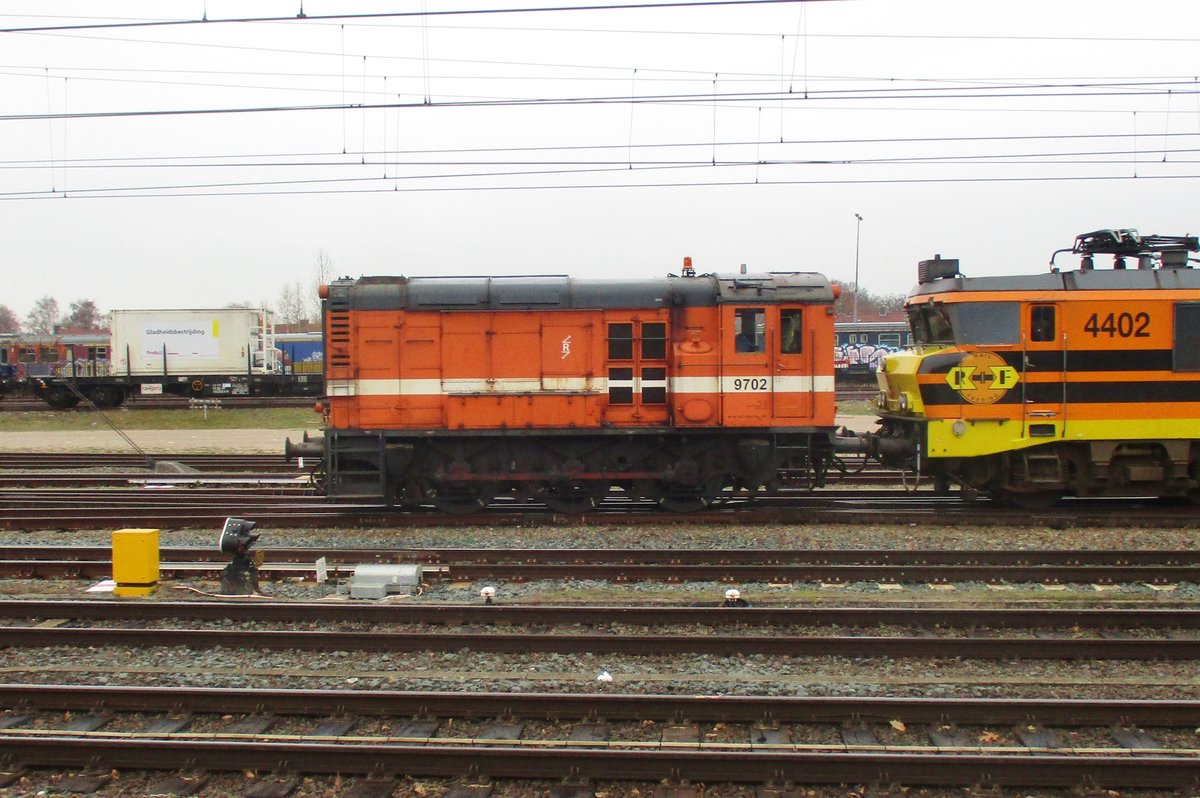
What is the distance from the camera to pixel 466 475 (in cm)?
1391

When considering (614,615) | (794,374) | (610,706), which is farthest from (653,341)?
(610,706)

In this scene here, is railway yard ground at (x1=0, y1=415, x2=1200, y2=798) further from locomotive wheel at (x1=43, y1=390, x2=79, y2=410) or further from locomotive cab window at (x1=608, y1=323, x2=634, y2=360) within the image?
locomotive wheel at (x1=43, y1=390, x2=79, y2=410)

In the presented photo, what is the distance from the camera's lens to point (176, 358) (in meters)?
37.0

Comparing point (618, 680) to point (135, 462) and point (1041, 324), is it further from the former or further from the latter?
point (135, 462)

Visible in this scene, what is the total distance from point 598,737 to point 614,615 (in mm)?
2467

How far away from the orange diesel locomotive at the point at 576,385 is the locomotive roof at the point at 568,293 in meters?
0.02

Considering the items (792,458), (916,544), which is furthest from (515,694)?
(792,458)

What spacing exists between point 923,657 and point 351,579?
610 centimetres

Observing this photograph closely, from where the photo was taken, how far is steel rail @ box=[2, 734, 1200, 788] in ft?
18.0

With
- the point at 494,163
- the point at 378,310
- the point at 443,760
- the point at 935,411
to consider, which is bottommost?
the point at 443,760

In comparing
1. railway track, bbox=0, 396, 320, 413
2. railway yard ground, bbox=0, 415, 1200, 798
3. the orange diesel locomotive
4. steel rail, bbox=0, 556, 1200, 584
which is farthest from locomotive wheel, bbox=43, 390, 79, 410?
steel rail, bbox=0, 556, 1200, 584

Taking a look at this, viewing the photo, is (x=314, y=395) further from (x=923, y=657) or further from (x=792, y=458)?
(x=923, y=657)

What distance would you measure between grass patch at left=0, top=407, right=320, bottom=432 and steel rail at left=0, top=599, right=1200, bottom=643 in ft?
72.4

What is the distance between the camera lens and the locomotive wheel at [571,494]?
14.2 meters
